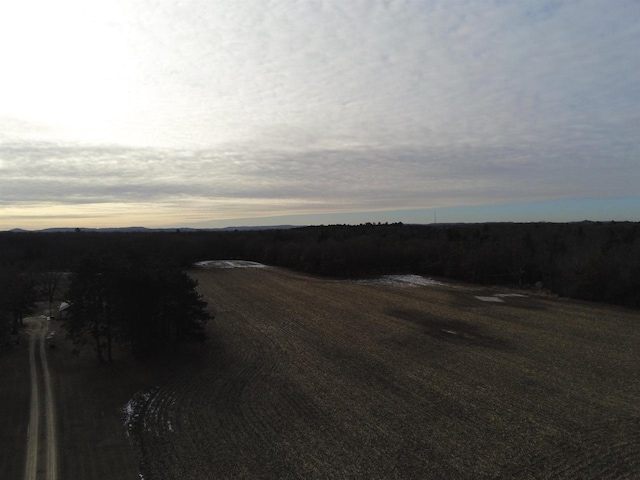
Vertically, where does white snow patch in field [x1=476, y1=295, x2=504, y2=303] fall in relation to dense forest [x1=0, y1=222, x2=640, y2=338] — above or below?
below

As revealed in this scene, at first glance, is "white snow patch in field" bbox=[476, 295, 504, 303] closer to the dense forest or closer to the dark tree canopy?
the dense forest

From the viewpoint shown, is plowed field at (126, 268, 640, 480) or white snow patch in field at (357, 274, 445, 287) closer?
plowed field at (126, 268, 640, 480)

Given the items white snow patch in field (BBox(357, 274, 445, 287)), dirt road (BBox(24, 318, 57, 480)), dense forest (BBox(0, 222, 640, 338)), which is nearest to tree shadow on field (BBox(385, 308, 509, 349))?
dense forest (BBox(0, 222, 640, 338))

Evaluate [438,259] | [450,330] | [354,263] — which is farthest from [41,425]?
[438,259]

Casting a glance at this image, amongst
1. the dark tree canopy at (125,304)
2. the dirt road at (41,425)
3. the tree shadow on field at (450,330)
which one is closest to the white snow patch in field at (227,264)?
the tree shadow on field at (450,330)

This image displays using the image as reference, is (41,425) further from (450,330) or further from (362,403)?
(450,330)

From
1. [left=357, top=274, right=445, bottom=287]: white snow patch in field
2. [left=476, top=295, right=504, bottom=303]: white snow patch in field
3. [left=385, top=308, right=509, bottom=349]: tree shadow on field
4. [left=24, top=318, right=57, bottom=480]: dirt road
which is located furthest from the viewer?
[left=357, top=274, right=445, bottom=287]: white snow patch in field

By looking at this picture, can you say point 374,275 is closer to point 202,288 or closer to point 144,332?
point 202,288
